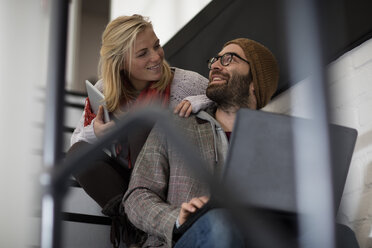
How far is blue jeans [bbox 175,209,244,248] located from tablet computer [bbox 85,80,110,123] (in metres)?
0.78

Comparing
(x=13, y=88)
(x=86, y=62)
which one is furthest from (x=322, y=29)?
(x=86, y=62)

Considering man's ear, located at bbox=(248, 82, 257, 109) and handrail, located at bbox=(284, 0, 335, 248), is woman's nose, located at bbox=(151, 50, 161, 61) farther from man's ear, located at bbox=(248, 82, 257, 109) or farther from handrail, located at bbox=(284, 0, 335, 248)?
handrail, located at bbox=(284, 0, 335, 248)

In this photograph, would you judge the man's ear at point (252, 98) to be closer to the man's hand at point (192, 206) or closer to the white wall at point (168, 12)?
the man's hand at point (192, 206)

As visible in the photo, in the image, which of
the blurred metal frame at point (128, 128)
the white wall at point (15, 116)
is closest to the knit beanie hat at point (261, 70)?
the white wall at point (15, 116)

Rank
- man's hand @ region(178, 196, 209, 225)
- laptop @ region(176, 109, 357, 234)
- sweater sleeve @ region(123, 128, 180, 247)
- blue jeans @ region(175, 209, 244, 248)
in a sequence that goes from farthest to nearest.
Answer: sweater sleeve @ region(123, 128, 180, 247)
man's hand @ region(178, 196, 209, 225)
blue jeans @ region(175, 209, 244, 248)
laptop @ region(176, 109, 357, 234)

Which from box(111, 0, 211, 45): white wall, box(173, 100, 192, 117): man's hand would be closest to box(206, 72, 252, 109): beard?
box(173, 100, 192, 117): man's hand

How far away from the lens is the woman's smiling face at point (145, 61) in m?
2.17

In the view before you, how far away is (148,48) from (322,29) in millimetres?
1864

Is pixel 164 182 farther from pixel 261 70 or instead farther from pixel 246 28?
pixel 246 28

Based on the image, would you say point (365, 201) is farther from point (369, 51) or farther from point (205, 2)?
point (205, 2)

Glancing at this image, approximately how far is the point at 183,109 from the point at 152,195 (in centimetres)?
38

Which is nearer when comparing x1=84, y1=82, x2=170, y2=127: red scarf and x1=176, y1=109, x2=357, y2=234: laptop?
x1=176, y1=109, x2=357, y2=234: laptop

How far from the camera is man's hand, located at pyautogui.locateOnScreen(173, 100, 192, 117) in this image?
193cm

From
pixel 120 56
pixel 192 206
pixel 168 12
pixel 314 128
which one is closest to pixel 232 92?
pixel 120 56
